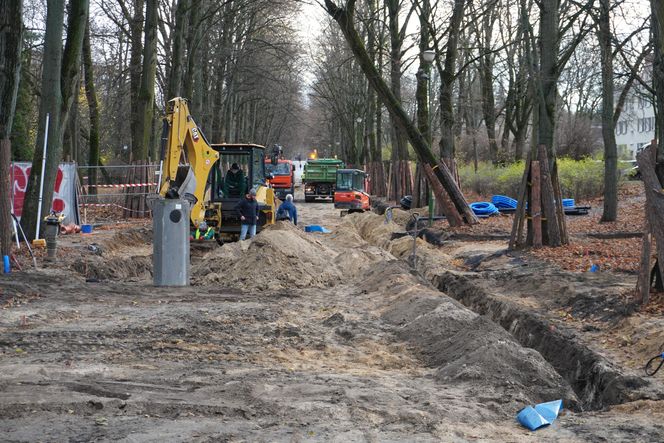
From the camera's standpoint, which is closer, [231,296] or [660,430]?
[660,430]

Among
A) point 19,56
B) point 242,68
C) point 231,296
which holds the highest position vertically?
point 242,68

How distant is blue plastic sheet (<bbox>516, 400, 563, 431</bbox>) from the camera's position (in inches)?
269

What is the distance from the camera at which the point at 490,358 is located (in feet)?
28.2

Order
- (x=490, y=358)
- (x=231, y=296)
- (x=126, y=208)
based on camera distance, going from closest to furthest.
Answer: (x=490, y=358) → (x=231, y=296) → (x=126, y=208)

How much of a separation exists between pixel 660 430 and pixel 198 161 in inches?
560

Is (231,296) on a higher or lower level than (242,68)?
lower

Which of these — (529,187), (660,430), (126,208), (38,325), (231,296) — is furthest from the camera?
(126,208)

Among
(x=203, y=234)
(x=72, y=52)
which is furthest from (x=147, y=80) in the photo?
(x=72, y=52)

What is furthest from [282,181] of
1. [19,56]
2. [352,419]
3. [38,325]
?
[352,419]

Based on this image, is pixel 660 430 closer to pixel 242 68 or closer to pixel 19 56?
pixel 19 56

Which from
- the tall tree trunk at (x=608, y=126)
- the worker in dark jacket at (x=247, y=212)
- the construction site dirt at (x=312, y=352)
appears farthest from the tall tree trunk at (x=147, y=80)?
the tall tree trunk at (x=608, y=126)

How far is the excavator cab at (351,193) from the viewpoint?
124 ft

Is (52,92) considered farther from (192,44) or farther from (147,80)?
(192,44)

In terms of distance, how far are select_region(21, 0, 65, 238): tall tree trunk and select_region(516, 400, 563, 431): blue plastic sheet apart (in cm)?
1344
